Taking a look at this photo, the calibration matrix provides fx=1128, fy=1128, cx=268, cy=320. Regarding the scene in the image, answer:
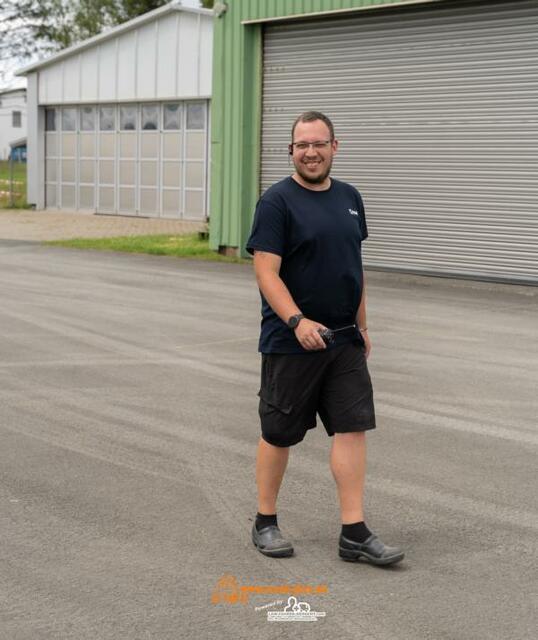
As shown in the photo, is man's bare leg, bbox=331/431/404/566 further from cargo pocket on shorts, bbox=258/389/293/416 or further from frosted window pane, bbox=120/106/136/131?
frosted window pane, bbox=120/106/136/131

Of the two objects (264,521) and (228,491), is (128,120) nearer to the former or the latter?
(228,491)

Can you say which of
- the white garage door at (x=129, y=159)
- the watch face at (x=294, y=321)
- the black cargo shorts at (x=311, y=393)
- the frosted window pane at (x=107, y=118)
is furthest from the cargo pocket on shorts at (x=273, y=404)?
the frosted window pane at (x=107, y=118)

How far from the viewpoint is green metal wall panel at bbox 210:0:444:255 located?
19.1 metres

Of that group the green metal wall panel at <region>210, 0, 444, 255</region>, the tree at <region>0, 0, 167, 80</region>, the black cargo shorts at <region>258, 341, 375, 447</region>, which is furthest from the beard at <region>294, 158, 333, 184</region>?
the tree at <region>0, 0, 167, 80</region>

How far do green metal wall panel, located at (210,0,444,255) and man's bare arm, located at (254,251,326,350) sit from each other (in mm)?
14567

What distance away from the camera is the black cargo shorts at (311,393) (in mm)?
4836

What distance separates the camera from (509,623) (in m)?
4.12

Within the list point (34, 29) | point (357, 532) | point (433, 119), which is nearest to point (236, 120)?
point (433, 119)

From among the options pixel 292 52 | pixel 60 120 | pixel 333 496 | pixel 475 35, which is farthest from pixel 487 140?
pixel 60 120

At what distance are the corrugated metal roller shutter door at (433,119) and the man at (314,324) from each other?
11240mm

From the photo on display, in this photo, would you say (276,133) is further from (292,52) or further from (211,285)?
(211,285)

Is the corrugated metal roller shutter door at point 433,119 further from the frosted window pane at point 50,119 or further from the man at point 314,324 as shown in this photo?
the frosted window pane at point 50,119

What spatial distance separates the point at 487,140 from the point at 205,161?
13.4 m

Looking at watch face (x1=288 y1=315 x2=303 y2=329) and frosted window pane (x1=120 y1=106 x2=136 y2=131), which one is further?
frosted window pane (x1=120 y1=106 x2=136 y2=131)
